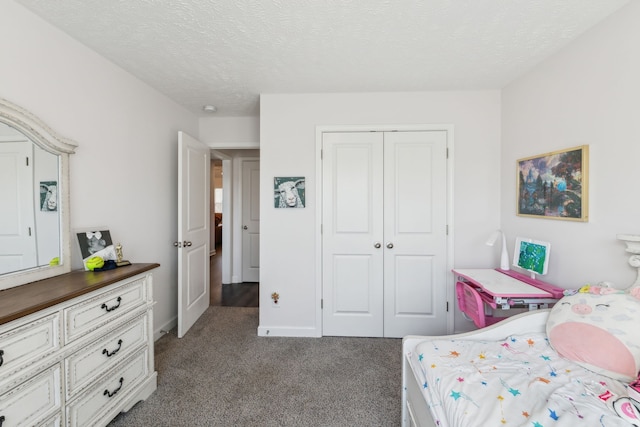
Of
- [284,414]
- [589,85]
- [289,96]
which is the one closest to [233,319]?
[284,414]

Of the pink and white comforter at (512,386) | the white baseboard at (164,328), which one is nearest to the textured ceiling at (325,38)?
the pink and white comforter at (512,386)

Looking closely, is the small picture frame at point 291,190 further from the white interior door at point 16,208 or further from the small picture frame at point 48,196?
the white interior door at point 16,208

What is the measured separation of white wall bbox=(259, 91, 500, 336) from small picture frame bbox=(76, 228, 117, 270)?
4.01 feet

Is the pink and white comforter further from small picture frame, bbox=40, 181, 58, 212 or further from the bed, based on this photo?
small picture frame, bbox=40, 181, 58, 212

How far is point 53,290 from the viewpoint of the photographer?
1283 mm

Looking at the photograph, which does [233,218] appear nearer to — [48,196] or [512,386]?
[48,196]

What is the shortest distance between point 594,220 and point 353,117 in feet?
6.54

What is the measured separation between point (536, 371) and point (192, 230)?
9.68 ft

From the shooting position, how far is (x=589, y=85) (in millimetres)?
1651

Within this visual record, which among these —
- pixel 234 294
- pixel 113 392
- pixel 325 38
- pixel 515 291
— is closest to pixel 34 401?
pixel 113 392

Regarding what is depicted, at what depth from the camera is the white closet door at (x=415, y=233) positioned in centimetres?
257

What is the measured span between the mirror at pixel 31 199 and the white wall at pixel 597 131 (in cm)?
338

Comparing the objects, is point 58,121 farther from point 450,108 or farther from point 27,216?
point 450,108

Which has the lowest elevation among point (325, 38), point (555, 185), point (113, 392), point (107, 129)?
point (113, 392)
